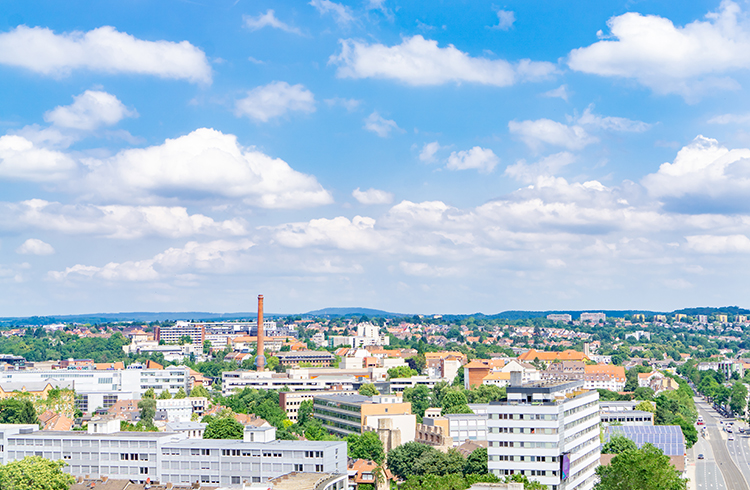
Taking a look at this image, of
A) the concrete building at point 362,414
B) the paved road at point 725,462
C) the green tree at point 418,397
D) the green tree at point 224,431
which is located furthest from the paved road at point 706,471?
the green tree at point 224,431

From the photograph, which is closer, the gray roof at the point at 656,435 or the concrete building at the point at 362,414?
the gray roof at the point at 656,435

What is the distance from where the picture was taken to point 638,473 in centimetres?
7162

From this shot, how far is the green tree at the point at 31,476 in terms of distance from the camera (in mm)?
71875

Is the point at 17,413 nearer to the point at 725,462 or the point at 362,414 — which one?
the point at 362,414

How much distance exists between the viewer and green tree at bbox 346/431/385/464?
4429 inches

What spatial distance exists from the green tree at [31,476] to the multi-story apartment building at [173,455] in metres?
14.5

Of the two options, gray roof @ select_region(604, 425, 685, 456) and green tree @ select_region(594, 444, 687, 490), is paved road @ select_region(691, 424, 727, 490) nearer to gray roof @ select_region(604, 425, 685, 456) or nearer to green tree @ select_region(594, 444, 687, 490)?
gray roof @ select_region(604, 425, 685, 456)

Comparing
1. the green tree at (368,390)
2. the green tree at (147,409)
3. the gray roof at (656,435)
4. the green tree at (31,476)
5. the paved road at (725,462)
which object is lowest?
the paved road at (725,462)

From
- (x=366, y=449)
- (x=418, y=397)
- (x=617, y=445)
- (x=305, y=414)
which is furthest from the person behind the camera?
(x=418, y=397)

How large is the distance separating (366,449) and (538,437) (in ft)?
118

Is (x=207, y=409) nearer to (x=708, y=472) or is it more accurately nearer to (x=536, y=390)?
(x=708, y=472)

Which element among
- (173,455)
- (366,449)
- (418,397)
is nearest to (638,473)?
(173,455)

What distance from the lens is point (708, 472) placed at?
12406cm

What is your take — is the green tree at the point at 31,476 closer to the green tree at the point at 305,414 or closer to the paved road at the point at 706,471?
the paved road at the point at 706,471
